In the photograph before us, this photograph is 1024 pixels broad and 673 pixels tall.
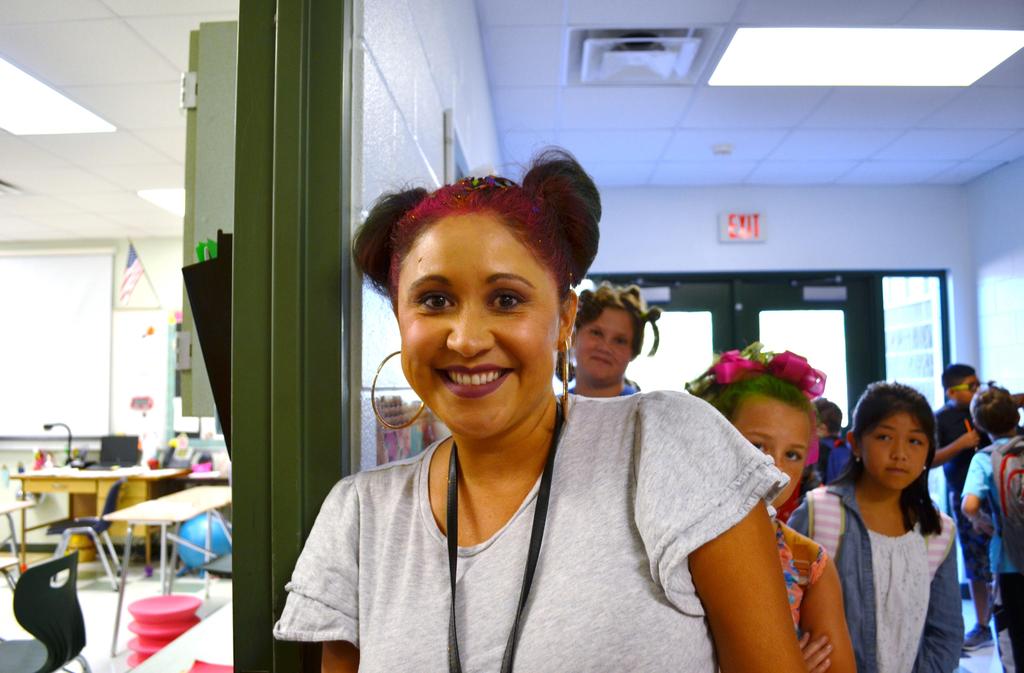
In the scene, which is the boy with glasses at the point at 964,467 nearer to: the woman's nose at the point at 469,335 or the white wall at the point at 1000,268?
the white wall at the point at 1000,268

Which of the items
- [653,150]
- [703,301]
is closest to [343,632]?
[653,150]

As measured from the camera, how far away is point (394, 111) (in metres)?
1.37

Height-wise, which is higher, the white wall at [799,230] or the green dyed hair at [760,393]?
the white wall at [799,230]

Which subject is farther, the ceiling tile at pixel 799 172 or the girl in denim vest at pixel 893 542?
the ceiling tile at pixel 799 172

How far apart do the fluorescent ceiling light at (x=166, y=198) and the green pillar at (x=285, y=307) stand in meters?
5.05

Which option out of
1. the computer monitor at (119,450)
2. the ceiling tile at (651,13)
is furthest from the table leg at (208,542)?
the ceiling tile at (651,13)

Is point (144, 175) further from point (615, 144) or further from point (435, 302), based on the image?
point (435, 302)

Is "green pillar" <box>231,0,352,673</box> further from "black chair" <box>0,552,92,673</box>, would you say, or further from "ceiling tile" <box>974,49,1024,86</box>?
"ceiling tile" <box>974,49,1024,86</box>

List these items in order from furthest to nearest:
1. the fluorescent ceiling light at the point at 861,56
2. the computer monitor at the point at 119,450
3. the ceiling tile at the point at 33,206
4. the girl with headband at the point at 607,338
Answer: the computer monitor at the point at 119,450 < the ceiling tile at the point at 33,206 < the fluorescent ceiling light at the point at 861,56 < the girl with headband at the point at 607,338

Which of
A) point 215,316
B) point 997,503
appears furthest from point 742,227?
point 215,316

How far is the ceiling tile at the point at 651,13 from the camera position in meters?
2.98

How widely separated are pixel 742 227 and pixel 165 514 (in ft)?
15.4

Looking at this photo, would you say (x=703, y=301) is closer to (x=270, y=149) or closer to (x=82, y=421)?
(x=270, y=149)

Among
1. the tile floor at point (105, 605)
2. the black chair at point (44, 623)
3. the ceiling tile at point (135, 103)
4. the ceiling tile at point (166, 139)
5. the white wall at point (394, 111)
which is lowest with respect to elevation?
the tile floor at point (105, 605)
